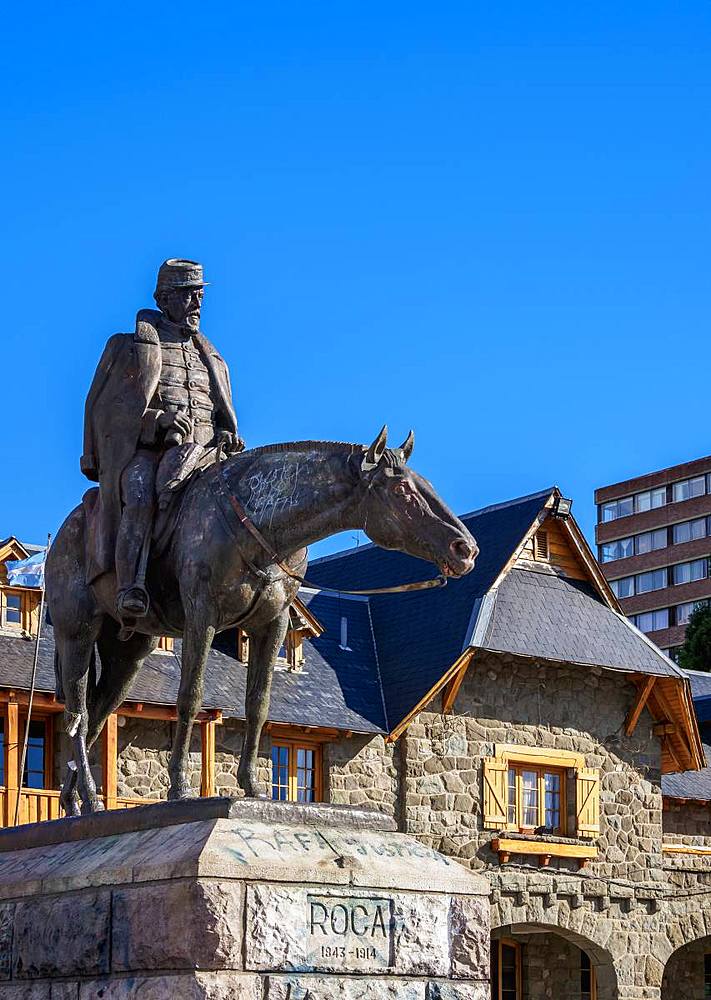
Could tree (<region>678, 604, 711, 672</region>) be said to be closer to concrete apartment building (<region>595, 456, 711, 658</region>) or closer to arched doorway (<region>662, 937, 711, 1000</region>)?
arched doorway (<region>662, 937, 711, 1000</region>)

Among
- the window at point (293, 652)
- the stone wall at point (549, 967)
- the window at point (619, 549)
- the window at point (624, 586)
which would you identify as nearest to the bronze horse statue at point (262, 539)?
the window at point (293, 652)

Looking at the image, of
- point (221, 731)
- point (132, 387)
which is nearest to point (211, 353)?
point (132, 387)

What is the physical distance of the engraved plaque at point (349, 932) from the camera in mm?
8141

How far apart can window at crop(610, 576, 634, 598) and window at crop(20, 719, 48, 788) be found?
6703 cm

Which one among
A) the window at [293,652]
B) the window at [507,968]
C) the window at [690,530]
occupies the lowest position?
the window at [507,968]

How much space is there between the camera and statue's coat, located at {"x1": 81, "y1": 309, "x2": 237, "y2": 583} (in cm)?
958

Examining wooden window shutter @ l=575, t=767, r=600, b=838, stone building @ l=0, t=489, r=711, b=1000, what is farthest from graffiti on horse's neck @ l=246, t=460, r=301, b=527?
wooden window shutter @ l=575, t=767, r=600, b=838

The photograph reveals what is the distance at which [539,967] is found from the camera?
3206 cm

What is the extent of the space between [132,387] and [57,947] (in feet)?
9.36

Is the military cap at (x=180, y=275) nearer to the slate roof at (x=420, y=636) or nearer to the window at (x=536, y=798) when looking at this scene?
the slate roof at (x=420, y=636)

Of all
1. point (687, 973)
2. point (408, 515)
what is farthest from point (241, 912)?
point (687, 973)

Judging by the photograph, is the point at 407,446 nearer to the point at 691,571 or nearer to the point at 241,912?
the point at 241,912

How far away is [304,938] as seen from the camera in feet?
26.6

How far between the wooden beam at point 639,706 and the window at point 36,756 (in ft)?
35.1
